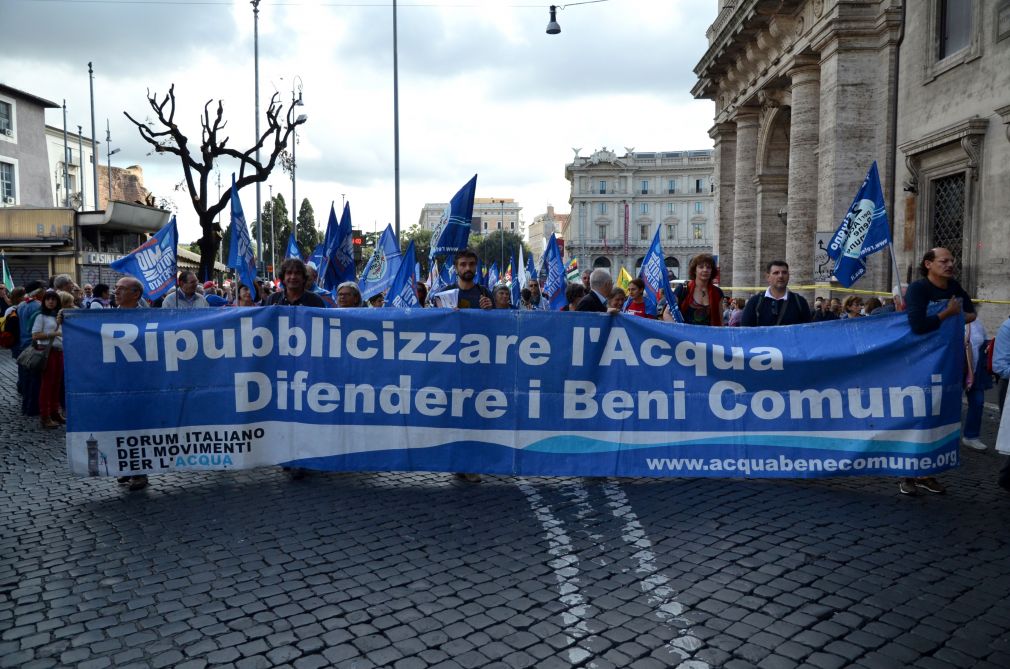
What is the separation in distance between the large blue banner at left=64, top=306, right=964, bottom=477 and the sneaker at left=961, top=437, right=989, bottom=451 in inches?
86.7

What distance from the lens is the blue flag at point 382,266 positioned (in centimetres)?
1237

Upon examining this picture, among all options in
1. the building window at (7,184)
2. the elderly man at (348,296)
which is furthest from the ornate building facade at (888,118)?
the building window at (7,184)

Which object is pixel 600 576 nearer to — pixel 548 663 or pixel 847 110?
pixel 548 663

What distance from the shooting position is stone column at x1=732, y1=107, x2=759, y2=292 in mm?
25734

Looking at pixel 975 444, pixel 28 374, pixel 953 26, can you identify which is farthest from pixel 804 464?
pixel 953 26

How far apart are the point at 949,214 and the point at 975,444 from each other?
948 centimetres

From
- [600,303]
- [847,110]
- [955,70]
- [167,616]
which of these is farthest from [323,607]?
[847,110]

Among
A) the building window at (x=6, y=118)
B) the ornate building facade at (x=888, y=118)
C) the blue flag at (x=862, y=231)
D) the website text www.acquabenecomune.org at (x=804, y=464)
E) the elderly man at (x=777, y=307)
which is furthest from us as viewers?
the building window at (x=6, y=118)

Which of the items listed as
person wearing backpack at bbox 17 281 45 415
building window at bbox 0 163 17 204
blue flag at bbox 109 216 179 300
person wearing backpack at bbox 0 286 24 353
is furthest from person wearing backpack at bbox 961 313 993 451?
building window at bbox 0 163 17 204

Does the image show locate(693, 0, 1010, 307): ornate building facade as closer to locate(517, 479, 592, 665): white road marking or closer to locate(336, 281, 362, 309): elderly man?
locate(336, 281, 362, 309): elderly man

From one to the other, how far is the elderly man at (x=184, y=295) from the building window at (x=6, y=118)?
39.4 m

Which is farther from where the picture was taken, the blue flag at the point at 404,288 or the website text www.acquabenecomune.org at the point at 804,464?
the blue flag at the point at 404,288

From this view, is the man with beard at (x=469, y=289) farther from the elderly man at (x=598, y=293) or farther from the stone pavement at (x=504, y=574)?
the stone pavement at (x=504, y=574)

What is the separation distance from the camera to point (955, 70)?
15.0 metres
